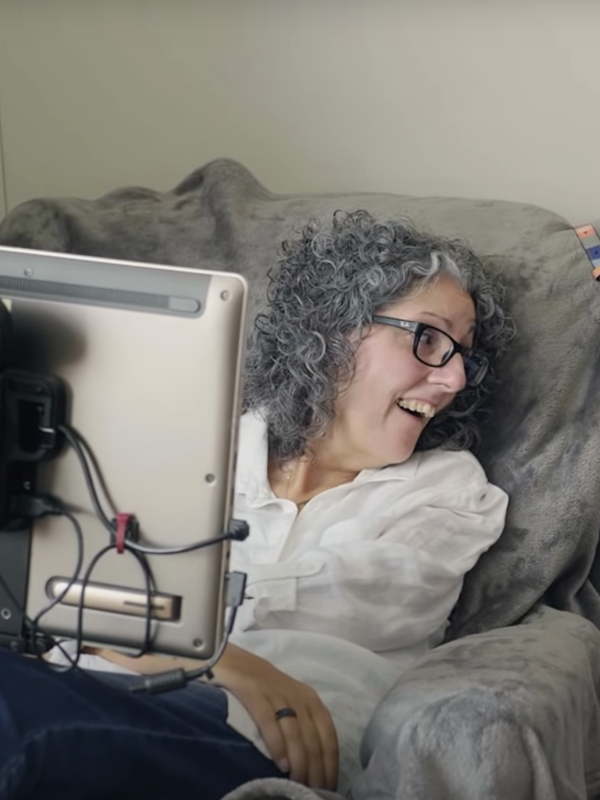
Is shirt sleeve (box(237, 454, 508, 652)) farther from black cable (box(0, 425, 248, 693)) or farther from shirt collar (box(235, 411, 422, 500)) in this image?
black cable (box(0, 425, 248, 693))

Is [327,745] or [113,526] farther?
[327,745]

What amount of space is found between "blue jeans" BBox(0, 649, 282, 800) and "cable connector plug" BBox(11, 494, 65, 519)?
177 millimetres

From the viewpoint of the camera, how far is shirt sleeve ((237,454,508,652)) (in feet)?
4.33

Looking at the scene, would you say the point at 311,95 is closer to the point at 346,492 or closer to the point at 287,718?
the point at 346,492

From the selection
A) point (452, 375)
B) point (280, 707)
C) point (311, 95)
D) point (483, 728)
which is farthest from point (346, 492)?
point (311, 95)

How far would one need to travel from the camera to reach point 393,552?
1.34 meters

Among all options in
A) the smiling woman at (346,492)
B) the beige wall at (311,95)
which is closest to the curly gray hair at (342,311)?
the smiling woman at (346,492)

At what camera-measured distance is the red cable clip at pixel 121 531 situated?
88 centimetres

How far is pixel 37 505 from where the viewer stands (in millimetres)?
890

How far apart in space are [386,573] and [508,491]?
243 mm

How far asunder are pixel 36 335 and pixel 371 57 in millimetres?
1160

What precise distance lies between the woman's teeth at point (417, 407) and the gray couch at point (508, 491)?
131 millimetres

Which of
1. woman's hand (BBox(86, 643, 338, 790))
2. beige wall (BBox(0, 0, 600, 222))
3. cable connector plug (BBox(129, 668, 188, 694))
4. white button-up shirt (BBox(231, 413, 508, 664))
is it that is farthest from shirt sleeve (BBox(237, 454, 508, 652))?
beige wall (BBox(0, 0, 600, 222))

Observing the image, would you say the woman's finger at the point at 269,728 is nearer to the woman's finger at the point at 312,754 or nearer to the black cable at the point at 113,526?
the woman's finger at the point at 312,754
